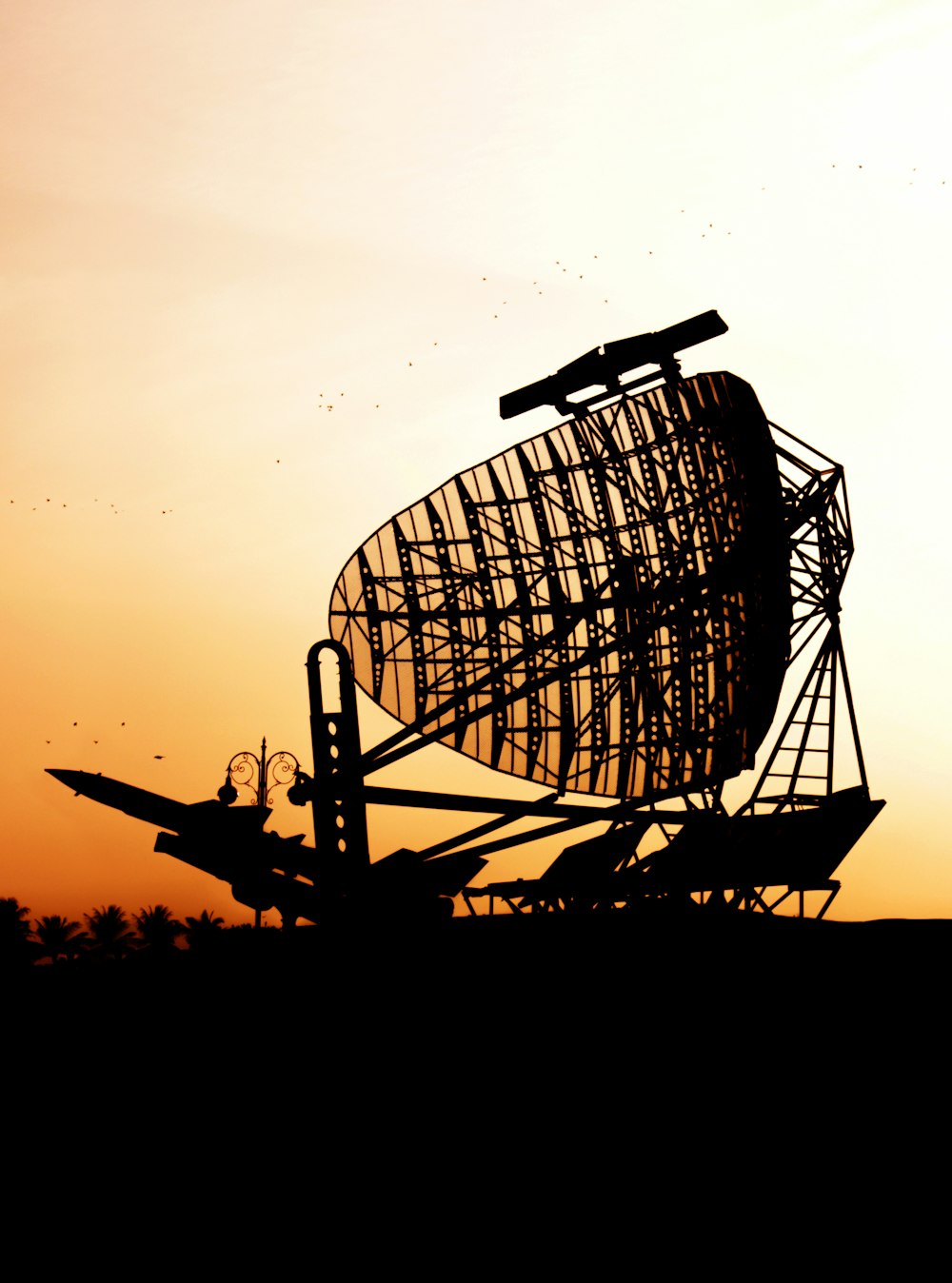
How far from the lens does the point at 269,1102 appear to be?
445 inches

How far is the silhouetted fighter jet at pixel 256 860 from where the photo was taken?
18.4m

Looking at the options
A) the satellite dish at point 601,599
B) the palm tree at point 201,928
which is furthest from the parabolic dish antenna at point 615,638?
the palm tree at point 201,928

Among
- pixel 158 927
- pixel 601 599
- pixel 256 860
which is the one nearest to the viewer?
pixel 256 860

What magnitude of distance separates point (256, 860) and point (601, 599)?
6.85 meters

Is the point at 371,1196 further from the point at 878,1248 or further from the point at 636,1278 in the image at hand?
the point at 878,1248

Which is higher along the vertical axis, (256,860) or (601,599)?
(601,599)

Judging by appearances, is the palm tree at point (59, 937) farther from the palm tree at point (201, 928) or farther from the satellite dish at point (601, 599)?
the satellite dish at point (601, 599)

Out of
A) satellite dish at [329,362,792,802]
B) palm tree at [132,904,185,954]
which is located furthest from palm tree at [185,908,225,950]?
satellite dish at [329,362,792,802]

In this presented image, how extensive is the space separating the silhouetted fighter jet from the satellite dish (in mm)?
2861

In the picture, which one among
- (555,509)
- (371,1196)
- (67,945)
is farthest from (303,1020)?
(67,945)

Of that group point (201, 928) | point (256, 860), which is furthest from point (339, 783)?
point (201, 928)

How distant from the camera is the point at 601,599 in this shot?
21.4 m

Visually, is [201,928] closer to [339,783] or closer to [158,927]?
[158,927]

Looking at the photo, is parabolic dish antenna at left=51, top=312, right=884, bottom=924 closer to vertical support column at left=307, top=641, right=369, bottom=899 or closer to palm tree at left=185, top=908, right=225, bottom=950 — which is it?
vertical support column at left=307, top=641, right=369, bottom=899
